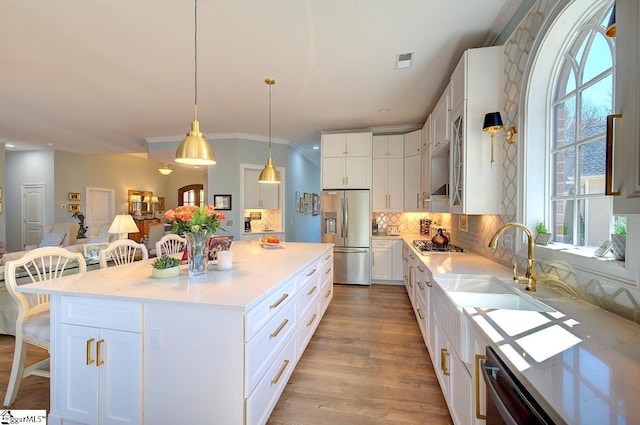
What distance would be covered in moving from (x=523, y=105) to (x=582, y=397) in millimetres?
1843

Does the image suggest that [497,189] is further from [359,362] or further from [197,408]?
[197,408]

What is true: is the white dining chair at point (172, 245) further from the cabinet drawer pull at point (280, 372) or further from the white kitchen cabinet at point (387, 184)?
the white kitchen cabinet at point (387, 184)

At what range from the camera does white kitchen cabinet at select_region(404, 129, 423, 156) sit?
14.6 ft

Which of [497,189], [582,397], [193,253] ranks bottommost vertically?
[582,397]

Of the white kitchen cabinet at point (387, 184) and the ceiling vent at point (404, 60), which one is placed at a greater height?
the ceiling vent at point (404, 60)

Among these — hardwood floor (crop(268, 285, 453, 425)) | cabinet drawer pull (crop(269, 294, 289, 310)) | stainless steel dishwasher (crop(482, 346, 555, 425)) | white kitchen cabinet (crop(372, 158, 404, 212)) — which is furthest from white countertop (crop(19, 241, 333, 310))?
white kitchen cabinet (crop(372, 158, 404, 212))

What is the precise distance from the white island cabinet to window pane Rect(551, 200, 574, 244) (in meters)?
1.76

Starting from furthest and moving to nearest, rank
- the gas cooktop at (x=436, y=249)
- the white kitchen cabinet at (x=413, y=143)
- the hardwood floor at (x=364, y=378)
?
1. the white kitchen cabinet at (x=413, y=143)
2. the gas cooktop at (x=436, y=249)
3. the hardwood floor at (x=364, y=378)

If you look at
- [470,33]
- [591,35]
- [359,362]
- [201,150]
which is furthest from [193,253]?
[470,33]

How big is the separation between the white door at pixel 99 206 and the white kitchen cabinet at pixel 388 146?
758cm

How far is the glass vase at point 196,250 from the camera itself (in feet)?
5.66

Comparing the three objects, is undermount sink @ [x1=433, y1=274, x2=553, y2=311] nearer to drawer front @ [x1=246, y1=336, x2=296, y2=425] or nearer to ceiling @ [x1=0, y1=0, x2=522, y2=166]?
drawer front @ [x1=246, y1=336, x2=296, y2=425]

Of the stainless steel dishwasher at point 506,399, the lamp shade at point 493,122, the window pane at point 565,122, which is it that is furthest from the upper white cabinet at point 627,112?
the lamp shade at point 493,122

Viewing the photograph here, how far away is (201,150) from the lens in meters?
1.84
